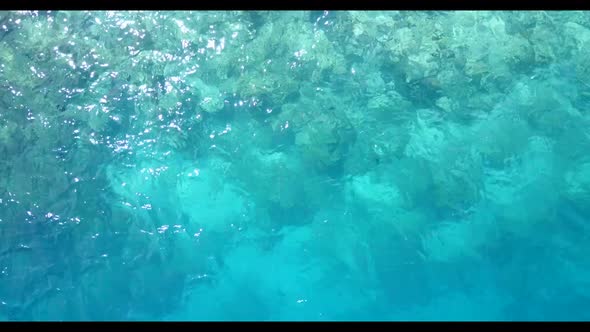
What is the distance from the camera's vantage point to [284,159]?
10789 millimetres

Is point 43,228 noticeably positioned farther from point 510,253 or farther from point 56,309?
point 510,253

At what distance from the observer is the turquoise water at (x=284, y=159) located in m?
8.99

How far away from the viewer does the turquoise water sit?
8992mm

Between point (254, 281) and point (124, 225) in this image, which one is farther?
point (254, 281)

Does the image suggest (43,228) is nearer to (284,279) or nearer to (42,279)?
(42,279)

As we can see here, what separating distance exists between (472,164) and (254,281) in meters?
6.70

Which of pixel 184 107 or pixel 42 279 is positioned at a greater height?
pixel 184 107

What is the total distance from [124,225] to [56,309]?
3.17m
